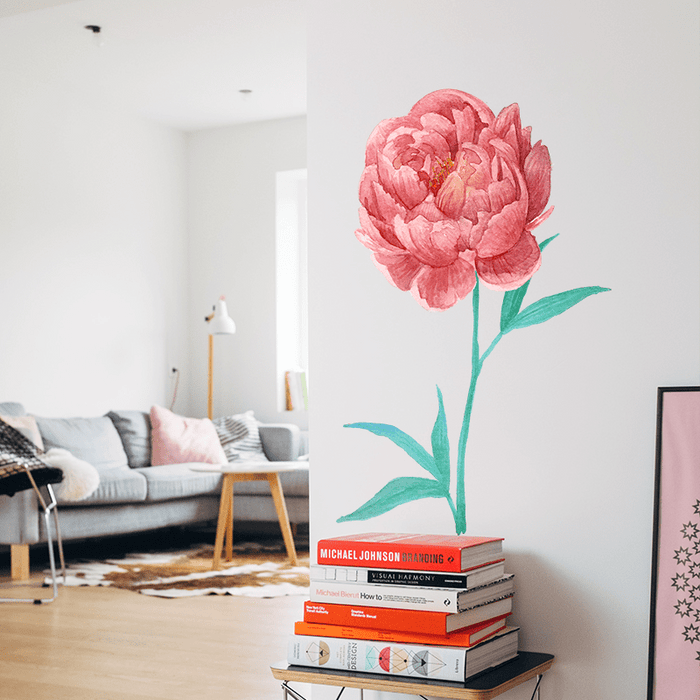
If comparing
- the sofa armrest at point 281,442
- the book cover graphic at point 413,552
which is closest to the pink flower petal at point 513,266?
the book cover graphic at point 413,552

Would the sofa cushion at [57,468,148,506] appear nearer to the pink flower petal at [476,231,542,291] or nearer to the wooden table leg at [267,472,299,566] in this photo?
the wooden table leg at [267,472,299,566]

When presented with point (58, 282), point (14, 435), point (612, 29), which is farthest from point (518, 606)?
point (58, 282)

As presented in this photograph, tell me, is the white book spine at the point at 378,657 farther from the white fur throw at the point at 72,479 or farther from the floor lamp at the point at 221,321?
the floor lamp at the point at 221,321

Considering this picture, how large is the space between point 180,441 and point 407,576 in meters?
4.51

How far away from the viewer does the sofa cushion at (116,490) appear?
4965mm

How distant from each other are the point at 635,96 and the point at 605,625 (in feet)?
3.47

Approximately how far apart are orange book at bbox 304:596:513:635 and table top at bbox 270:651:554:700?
0.09 metres

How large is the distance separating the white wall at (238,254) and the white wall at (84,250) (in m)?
0.14

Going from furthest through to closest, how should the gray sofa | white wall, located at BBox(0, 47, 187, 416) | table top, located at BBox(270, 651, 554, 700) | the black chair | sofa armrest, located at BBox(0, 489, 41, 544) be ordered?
white wall, located at BBox(0, 47, 187, 416) → the gray sofa → sofa armrest, located at BBox(0, 489, 41, 544) → the black chair → table top, located at BBox(270, 651, 554, 700)

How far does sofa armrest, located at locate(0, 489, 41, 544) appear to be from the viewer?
179 inches

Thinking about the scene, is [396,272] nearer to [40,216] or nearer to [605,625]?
[605,625]

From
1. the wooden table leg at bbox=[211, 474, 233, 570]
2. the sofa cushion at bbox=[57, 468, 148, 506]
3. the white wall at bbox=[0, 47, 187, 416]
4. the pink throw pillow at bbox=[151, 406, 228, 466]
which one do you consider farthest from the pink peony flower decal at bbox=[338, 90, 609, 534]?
the pink throw pillow at bbox=[151, 406, 228, 466]

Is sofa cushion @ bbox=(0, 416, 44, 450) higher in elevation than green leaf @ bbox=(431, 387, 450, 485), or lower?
lower

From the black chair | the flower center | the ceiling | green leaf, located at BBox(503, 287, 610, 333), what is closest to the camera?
green leaf, located at BBox(503, 287, 610, 333)
